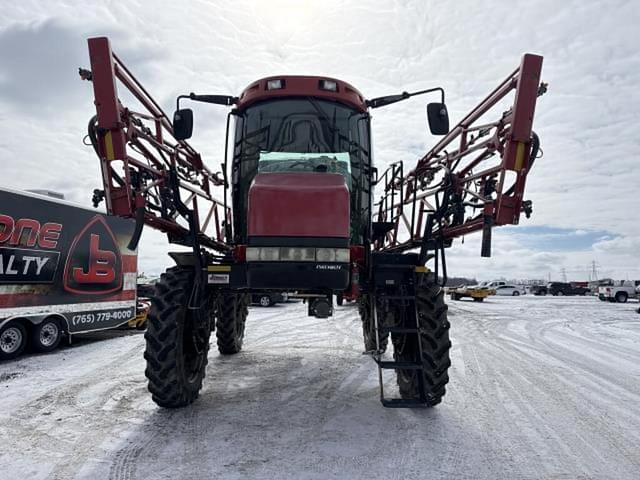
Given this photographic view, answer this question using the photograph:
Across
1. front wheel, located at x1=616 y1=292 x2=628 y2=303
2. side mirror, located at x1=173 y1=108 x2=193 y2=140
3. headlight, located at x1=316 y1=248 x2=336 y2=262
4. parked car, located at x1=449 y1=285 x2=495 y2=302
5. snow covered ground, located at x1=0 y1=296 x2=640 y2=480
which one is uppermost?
side mirror, located at x1=173 y1=108 x2=193 y2=140

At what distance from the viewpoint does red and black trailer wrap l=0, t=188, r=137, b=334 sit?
25.9 ft

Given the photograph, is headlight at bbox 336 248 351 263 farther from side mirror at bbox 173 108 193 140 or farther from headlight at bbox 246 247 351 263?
side mirror at bbox 173 108 193 140

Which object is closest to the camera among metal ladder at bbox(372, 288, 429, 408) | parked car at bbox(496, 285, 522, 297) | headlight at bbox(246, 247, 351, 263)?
headlight at bbox(246, 247, 351, 263)

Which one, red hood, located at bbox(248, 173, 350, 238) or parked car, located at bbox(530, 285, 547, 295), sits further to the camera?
parked car, located at bbox(530, 285, 547, 295)

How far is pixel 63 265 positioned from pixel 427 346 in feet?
24.9

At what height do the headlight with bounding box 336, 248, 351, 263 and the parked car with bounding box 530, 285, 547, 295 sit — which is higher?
the headlight with bounding box 336, 248, 351, 263

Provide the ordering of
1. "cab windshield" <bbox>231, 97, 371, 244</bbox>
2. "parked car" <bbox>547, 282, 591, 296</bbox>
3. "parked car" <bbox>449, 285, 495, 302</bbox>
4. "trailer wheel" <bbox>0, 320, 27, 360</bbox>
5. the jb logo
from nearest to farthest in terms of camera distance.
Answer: "cab windshield" <bbox>231, 97, 371, 244</bbox> → "trailer wheel" <bbox>0, 320, 27, 360</bbox> → the jb logo → "parked car" <bbox>449, 285, 495, 302</bbox> → "parked car" <bbox>547, 282, 591, 296</bbox>

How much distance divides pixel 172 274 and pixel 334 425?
2407 millimetres

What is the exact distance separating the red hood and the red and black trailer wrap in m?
3.78

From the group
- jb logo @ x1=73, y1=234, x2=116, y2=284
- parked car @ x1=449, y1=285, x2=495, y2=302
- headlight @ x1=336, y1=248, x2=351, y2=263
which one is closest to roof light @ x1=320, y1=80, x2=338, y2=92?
headlight @ x1=336, y1=248, x2=351, y2=263

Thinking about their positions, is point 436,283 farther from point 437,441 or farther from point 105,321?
point 105,321

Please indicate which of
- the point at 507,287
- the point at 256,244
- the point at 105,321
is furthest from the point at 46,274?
the point at 507,287

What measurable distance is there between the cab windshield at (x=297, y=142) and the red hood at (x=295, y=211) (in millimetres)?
775

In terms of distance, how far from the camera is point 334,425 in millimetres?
4465
